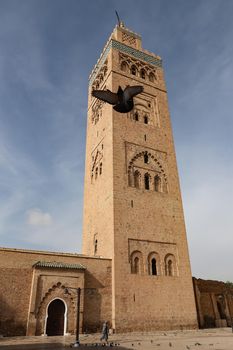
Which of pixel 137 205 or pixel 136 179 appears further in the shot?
pixel 136 179

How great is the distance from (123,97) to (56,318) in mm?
12348

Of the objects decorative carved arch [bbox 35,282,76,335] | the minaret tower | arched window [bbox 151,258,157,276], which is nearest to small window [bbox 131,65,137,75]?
the minaret tower

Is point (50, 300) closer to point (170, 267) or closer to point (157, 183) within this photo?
point (170, 267)

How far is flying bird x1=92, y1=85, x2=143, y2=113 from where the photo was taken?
6.52 m

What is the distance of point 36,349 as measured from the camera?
938 cm

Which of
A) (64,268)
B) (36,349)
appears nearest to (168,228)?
(64,268)

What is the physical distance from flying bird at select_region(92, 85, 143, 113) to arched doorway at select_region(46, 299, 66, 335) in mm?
11685

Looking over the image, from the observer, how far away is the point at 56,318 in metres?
14.7

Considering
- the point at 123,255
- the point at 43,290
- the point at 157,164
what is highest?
the point at 157,164

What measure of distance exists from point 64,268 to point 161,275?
231 inches

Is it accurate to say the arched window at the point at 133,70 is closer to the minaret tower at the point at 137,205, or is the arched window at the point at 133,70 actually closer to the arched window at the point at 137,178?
the minaret tower at the point at 137,205

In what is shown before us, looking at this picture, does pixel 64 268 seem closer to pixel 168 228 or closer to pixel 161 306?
pixel 161 306

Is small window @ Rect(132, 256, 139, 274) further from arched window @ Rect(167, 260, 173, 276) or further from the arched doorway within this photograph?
the arched doorway

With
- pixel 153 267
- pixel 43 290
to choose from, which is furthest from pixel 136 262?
pixel 43 290
